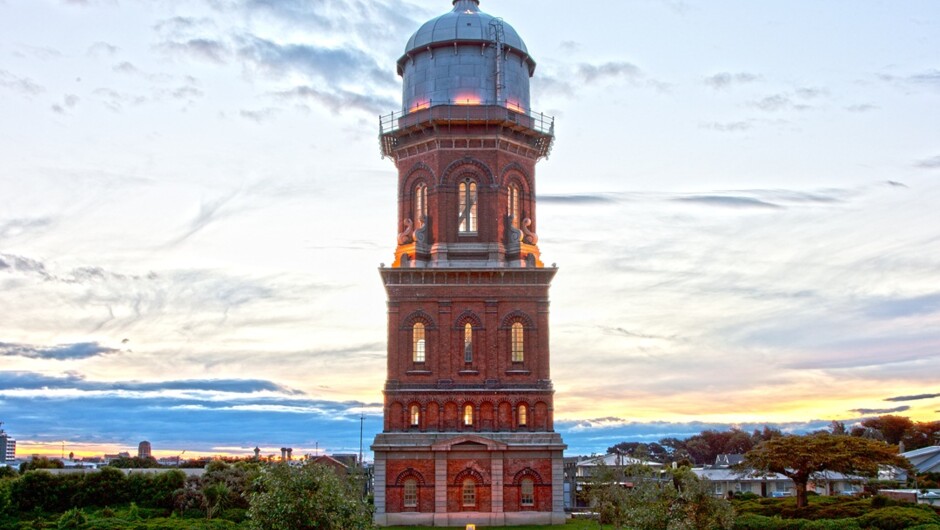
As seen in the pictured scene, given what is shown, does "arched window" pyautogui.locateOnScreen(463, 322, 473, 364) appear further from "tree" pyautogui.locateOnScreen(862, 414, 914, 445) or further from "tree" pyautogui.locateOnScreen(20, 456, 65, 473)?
"tree" pyautogui.locateOnScreen(862, 414, 914, 445)

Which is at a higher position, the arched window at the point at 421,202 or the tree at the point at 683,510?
the arched window at the point at 421,202

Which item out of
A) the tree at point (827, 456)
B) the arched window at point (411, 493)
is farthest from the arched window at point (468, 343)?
the tree at point (827, 456)

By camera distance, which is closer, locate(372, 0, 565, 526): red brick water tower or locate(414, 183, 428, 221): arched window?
locate(372, 0, 565, 526): red brick water tower

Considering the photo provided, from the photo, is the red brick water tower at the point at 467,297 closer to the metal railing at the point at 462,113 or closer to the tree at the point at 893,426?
the metal railing at the point at 462,113

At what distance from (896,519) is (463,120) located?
34.2m

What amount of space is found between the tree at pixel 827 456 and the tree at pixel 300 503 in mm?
35119

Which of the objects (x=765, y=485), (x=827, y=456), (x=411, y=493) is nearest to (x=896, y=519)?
(x=827, y=456)

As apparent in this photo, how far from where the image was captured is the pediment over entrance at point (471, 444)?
57.7 meters

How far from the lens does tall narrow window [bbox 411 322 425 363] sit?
60.3 meters

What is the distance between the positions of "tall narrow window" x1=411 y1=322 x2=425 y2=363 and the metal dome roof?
19.1 m

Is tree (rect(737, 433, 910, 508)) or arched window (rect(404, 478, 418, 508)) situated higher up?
tree (rect(737, 433, 910, 508))

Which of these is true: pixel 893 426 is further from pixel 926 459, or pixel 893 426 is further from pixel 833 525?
pixel 833 525

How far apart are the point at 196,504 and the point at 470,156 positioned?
27.9 metres

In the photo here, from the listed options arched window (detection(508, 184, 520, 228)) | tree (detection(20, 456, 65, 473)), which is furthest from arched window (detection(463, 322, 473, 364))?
tree (detection(20, 456, 65, 473))
